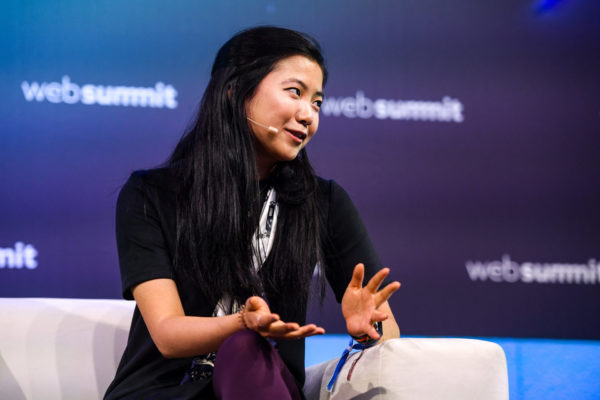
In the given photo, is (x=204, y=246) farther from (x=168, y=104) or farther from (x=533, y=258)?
(x=533, y=258)

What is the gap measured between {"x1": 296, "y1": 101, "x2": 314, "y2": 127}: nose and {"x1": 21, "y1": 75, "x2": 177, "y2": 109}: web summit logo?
5.44ft

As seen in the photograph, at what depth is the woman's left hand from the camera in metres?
1.14

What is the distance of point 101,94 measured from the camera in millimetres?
2852

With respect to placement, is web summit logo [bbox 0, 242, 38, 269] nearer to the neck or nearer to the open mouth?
the neck

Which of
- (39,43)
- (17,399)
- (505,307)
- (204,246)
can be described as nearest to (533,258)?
(505,307)

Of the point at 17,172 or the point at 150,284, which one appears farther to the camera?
the point at 17,172

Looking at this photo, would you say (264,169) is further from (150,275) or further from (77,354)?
(77,354)

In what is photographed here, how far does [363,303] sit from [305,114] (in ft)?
1.55

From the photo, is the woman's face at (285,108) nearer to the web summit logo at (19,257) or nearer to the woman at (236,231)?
the woman at (236,231)

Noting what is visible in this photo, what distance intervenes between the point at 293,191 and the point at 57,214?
1.76 m

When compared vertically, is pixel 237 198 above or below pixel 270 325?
above

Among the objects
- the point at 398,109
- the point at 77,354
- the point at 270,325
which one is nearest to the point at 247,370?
the point at 270,325

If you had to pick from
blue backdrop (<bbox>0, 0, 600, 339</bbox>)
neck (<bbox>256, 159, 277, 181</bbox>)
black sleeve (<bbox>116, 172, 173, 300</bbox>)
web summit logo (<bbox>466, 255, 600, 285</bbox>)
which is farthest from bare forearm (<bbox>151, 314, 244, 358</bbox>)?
web summit logo (<bbox>466, 255, 600, 285</bbox>)

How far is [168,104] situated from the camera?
2902mm
